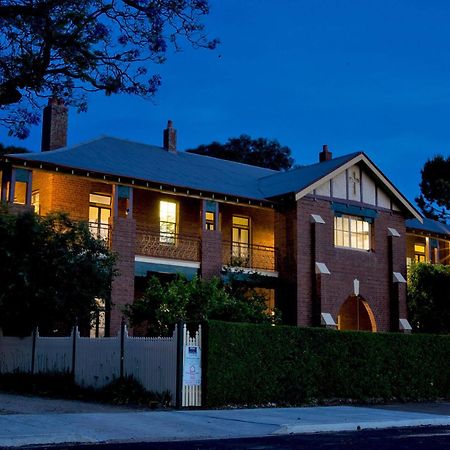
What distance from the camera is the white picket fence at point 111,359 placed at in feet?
60.4

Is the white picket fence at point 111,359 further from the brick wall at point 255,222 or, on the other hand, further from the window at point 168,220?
the brick wall at point 255,222

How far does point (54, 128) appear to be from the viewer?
30.8 metres

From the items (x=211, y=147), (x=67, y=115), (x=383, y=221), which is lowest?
(x=383, y=221)

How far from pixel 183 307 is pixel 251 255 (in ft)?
28.1

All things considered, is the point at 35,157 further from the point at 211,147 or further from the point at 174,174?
the point at 211,147

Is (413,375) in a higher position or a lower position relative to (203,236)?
lower

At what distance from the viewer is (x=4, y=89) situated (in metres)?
13.3

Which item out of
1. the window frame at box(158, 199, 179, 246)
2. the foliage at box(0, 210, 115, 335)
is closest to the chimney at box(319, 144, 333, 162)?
the window frame at box(158, 199, 179, 246)

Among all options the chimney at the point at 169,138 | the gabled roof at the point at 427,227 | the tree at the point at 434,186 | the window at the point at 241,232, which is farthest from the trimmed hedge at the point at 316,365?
the tree at the point at 434,186

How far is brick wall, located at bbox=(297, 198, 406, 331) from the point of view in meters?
30.5

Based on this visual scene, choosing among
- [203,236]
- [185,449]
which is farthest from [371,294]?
[185,449]

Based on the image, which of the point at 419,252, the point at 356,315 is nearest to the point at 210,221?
the point at 356,315

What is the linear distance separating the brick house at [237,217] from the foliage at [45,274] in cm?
336

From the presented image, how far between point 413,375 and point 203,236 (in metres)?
9.51
